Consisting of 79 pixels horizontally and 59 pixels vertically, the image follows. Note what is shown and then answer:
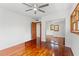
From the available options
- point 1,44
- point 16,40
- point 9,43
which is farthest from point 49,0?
point 16,40

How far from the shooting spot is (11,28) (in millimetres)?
5684

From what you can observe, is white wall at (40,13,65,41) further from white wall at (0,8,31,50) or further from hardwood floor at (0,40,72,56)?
hardwood floor at (0,40,72,56)

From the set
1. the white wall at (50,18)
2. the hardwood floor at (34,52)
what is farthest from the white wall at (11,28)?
the white wall at (50,18)

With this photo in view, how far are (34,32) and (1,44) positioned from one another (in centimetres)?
467

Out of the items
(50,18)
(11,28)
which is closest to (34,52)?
(11,28)

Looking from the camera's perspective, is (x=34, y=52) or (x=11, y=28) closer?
(x=34, y=52)

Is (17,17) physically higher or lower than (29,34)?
higher

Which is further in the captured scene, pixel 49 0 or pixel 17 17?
pixel 17 17

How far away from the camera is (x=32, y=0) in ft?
Result: 3.05

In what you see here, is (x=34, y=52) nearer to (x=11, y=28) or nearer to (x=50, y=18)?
(x=11, y=28)

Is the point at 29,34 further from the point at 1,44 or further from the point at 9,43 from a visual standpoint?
the point at 1,44

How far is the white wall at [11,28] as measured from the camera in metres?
4.94

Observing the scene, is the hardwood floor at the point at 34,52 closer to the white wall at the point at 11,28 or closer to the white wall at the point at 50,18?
the white wall at the point at 11,28

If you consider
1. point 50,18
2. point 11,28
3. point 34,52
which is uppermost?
point 50,18
